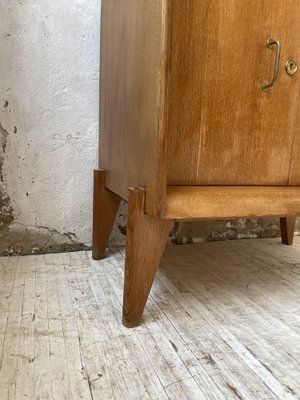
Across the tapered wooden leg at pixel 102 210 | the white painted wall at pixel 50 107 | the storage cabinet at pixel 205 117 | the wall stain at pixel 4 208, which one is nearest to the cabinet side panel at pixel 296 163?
the storage cabinet at pixel 205 117

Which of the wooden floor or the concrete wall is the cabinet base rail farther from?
the concrete wall

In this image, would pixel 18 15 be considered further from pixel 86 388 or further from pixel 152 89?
pixel 86 388

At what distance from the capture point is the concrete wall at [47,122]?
3.12ft

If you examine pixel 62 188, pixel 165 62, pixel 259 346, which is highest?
pixel 165 62

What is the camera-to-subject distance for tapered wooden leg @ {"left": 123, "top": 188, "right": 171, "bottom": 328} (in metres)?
0.63

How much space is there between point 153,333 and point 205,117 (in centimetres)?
40

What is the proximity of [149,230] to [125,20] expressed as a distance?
0.44 meters

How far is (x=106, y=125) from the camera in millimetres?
927

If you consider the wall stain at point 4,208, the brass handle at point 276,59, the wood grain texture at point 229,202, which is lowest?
the wall stain at point 4,208

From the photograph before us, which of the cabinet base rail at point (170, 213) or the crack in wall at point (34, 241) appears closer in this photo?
the cabinet base rail at point (170, 213)

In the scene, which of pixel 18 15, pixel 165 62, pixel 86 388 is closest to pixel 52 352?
pixel 86 388

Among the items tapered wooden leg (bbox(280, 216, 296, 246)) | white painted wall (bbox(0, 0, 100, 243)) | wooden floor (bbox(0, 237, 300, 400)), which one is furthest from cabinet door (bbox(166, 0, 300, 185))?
tapered wooden leg (bbox(280, 216, 296, 246))

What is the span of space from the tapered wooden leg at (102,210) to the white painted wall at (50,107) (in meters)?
0.10

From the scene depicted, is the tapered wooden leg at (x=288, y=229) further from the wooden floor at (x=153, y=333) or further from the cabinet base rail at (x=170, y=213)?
the cabinet base rail at (x=170, y=213)
